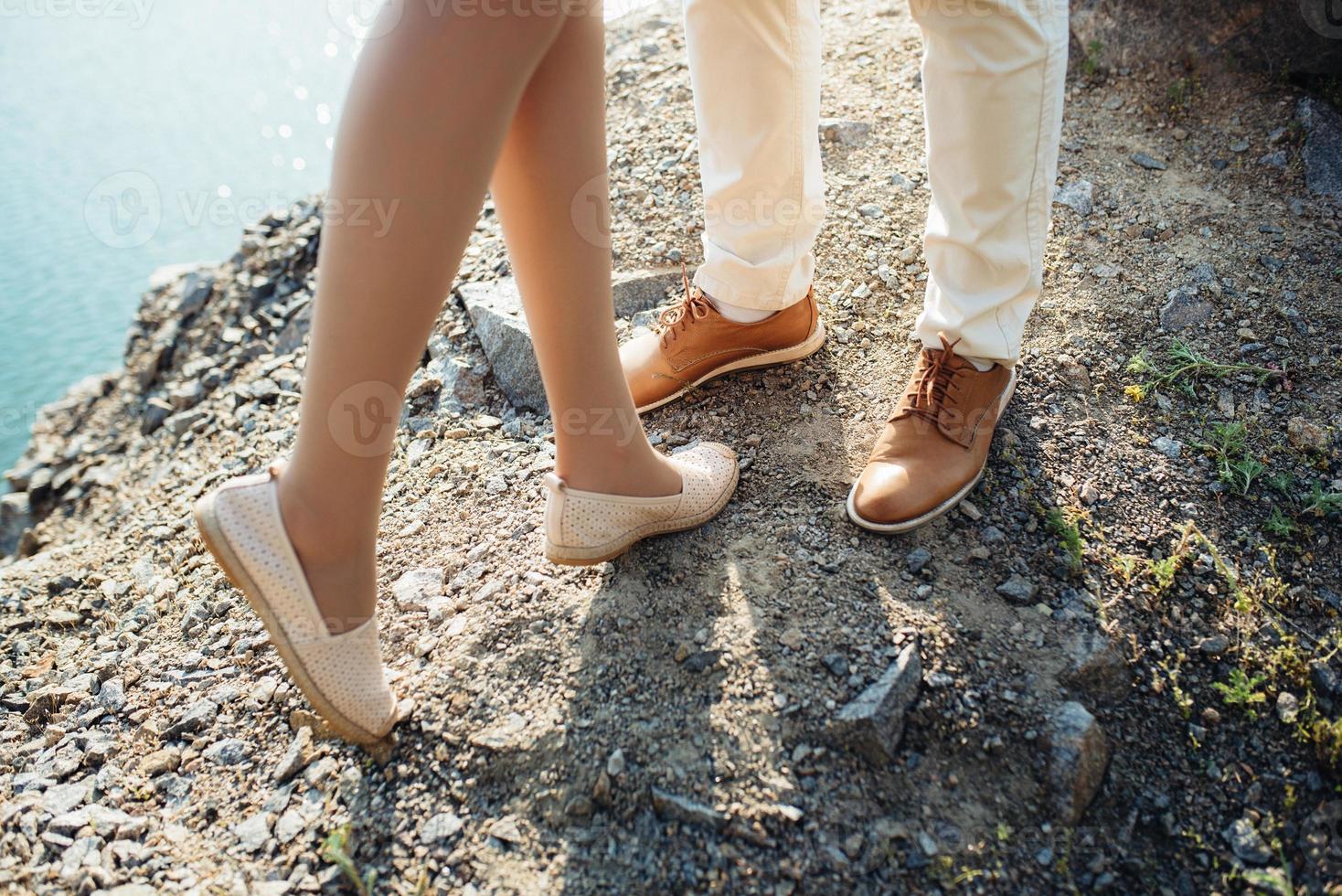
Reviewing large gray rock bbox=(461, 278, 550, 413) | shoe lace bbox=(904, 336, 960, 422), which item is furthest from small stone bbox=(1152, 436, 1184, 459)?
large gray rock bbox=(461, 278, 550, 413)

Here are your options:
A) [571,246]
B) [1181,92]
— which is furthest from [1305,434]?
[571,246]

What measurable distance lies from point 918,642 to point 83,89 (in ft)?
21.1

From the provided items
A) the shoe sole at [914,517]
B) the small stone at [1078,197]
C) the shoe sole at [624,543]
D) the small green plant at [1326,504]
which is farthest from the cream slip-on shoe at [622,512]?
the small stone at [1078,197]

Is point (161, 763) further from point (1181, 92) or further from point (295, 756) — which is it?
point (1181, 92)

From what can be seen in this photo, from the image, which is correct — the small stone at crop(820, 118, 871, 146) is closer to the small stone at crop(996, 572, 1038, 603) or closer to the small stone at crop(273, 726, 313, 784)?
the small stone at crop(996, 572, 1038, 603)

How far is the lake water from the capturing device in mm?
4734

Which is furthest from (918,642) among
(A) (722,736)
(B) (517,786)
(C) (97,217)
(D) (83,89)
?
(D) (83,89)

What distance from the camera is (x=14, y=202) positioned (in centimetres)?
498

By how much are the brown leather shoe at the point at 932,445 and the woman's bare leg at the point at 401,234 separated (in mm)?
772

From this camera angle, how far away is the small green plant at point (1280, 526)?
178 cm

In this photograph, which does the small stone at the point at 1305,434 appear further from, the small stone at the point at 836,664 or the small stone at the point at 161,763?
the small stone at the point at 161,763

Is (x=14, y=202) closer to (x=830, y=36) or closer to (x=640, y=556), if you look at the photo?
(x=830, y=36)

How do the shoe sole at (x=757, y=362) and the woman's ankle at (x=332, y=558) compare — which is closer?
the woman's ankle at (x=332, y=558)

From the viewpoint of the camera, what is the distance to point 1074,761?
142 cm
